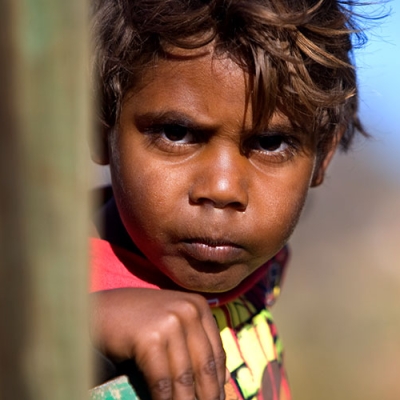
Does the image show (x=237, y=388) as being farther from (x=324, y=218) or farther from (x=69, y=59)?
(x=324, y=218)

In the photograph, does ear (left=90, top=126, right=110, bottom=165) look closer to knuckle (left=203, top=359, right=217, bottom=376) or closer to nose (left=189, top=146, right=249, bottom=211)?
nose (left=189, top=146, right=249, bottom=211)

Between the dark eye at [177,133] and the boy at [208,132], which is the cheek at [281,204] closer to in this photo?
the boy at [208,132]

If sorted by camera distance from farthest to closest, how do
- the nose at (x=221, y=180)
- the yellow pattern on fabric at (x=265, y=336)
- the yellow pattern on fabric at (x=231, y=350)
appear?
the yellow pattern on fabric at (x=265, y=336) → the yellow pattern on fabric at (x=231, y=350) → the nose at (x=221, y=180)

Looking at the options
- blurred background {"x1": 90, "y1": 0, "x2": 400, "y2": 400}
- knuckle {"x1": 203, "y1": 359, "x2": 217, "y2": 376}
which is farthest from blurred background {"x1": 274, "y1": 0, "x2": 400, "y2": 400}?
knuckle {"x1": 203, "y1": 359, "x2": 217, "y2": 376}

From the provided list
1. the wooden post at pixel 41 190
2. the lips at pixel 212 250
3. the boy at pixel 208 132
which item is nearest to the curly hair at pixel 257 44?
the boy at pixel 208 132

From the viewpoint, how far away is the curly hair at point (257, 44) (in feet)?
5.29

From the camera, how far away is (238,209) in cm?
160

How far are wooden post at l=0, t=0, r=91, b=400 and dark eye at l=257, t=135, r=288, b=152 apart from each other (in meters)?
0.79

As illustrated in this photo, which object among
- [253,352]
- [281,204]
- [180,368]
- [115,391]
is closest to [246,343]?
[253,352]

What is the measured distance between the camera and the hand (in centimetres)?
131

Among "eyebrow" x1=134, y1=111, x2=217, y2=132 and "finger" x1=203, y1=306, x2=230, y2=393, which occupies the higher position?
"eyebrow" x1=134, y1=111, x2=217, y2=132

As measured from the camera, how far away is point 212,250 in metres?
1.62

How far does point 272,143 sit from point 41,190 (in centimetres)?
87

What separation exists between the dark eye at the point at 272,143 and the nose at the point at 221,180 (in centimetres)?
7
